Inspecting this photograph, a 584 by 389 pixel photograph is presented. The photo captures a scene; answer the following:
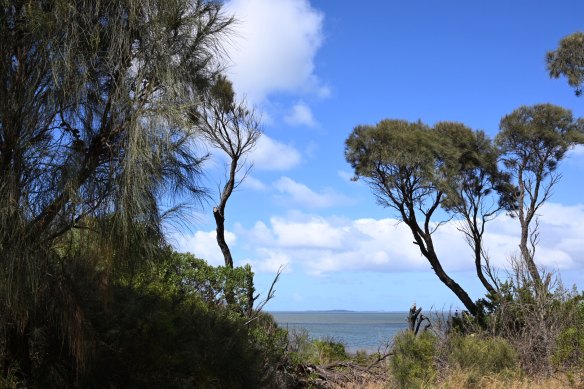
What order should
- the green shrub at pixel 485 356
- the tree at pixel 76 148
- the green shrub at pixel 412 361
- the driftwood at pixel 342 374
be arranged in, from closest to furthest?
the tree at pixel 76 148, the green shrub at pixel 412 361, the green shrub at pixel 485 356, the driftwood at pixel 342 374

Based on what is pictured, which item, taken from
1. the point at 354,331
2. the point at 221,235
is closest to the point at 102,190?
the point at 221,235

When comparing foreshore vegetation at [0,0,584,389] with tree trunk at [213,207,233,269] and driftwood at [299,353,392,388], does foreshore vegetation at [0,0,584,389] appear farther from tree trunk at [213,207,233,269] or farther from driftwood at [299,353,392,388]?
tree trunk at [213,207,233,269]

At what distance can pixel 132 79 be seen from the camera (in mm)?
6016

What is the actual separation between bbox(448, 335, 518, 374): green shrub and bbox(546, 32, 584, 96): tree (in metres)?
10.9

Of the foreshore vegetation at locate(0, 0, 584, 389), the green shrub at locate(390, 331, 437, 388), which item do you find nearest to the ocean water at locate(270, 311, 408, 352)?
the green shrub at locate(390, 331, 437, 388)

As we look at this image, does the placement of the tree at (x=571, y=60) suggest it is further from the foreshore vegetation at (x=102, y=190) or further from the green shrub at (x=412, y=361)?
the foreshore vegetation at (x=102, y=190)

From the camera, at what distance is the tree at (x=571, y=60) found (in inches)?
739

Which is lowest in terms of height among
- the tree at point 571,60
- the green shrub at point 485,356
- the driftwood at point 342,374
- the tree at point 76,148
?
the driftwood at point 342,374

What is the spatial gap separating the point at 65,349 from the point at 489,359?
7482 mm

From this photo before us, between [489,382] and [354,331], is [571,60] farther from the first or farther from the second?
[354,331]

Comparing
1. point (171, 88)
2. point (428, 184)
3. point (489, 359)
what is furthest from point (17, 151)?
point (428, 184)

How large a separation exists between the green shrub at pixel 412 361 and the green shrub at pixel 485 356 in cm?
52

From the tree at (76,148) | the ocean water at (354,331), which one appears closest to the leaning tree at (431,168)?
the ocean water at (354,331)

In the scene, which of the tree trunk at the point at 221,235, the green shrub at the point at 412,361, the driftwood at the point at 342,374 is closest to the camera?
the green shrub at the point at 412,361
